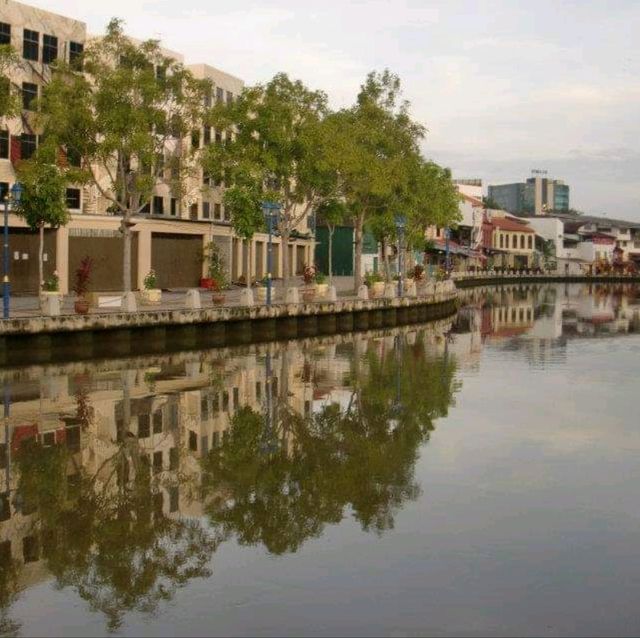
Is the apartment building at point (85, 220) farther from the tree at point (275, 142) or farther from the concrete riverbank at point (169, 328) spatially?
the concrete riverbank at point (169, 328)

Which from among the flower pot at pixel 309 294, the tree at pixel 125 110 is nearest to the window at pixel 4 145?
the tree at pixel 125 110

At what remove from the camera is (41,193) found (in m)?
46.2

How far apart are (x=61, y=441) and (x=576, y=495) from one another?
369 inches

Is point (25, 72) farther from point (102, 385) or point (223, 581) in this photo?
point (223, 581)

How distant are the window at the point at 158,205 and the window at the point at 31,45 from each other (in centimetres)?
1333

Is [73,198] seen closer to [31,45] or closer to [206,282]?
[31,45]

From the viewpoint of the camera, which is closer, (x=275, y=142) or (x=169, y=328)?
(x=169, y=328)

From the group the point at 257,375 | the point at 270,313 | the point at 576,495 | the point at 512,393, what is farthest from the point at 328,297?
the point at 576,495

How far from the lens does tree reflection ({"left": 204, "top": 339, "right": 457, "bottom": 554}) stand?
14.6 m

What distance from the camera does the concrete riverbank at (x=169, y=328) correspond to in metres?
36.1

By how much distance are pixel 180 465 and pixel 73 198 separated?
44140 mm

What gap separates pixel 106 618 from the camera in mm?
10812

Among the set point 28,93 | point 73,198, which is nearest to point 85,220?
point 73,198

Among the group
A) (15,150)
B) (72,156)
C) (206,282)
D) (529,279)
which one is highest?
(15,150)
